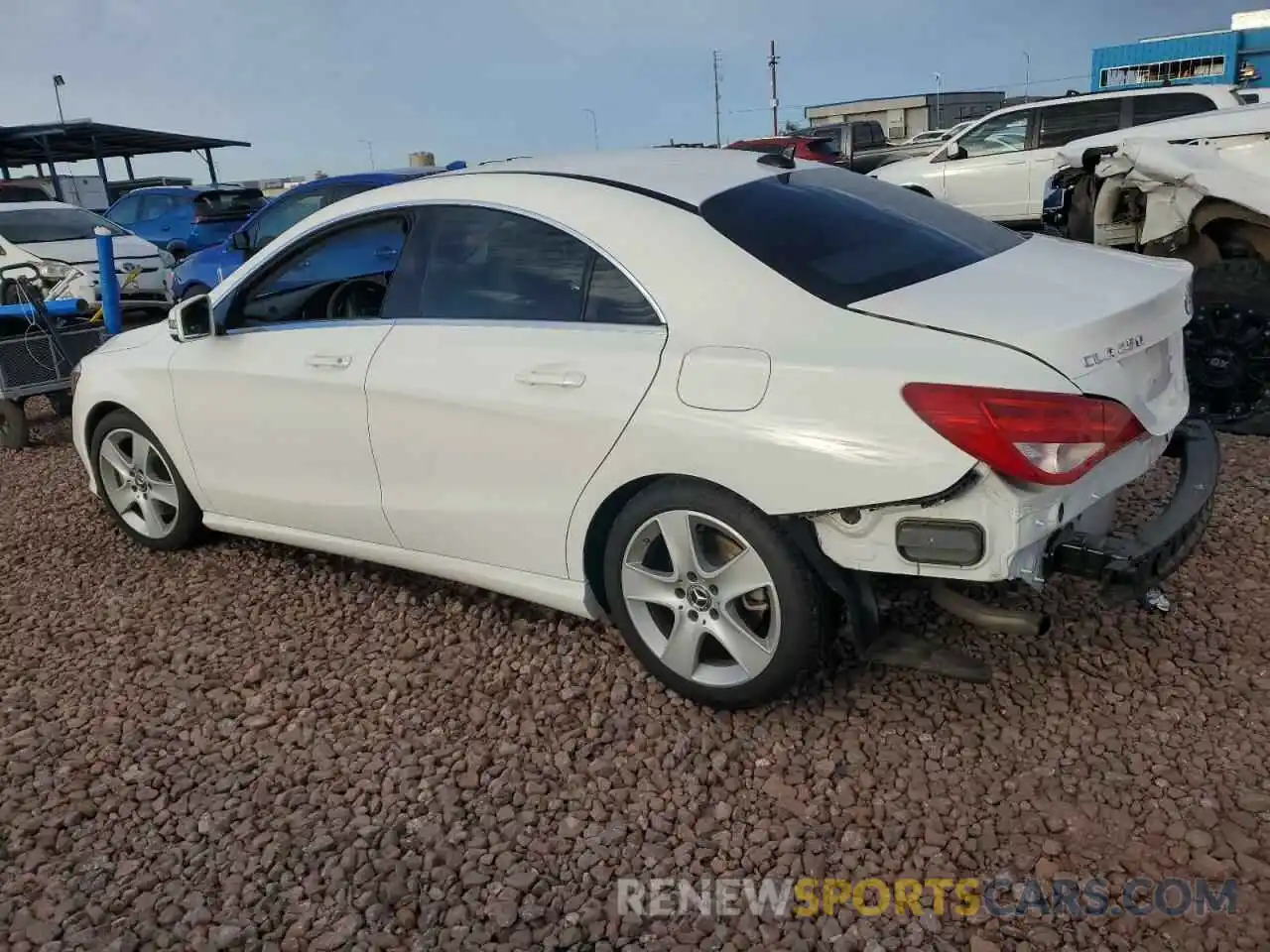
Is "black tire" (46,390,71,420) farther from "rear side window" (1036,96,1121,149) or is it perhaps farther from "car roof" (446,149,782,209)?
"rear side window" (1036,96,1121,149)

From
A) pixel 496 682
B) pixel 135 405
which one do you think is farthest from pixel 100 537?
pixel 496 682

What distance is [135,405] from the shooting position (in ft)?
15.0

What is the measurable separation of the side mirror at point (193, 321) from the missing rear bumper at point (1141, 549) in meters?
3.27

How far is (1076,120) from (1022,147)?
65 cm

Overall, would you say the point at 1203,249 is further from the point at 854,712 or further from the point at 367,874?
the point at 367,874

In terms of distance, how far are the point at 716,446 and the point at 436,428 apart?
109 cm

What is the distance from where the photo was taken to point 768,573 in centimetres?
288

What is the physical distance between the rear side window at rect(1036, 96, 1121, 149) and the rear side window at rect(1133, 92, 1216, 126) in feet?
0.76

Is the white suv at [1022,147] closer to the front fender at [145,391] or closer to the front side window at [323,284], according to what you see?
the front side window at [323,284]

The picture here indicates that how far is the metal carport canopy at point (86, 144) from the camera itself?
2903 centimetres

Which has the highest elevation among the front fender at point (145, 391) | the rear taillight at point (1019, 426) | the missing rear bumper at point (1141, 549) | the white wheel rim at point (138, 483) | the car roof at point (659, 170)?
the car roof at point (659, 170)

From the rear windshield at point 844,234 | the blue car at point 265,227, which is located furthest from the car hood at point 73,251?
the rear windshield at point 844,234

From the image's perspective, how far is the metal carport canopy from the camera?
29.0 metres

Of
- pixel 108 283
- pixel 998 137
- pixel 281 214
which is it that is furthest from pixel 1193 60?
pixel 108 283
